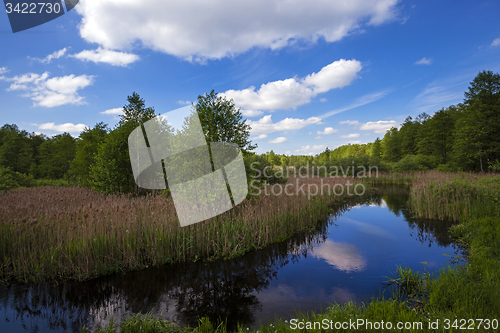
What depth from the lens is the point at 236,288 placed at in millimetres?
4988

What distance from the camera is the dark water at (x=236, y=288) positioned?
3.99 m

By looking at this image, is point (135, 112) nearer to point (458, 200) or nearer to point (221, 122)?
point (221, 122)

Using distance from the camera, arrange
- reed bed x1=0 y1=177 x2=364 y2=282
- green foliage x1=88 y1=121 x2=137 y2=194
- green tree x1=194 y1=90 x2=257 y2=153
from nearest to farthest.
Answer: reed bed x1=0 y1=177 x2=364 y2=282
green tree x1=194 y1=90 x2=257 y2=153
green foliage x1=88 y1=121 x2=137 y2=194

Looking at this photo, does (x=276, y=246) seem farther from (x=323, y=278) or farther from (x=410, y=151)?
(x=410, y=151)

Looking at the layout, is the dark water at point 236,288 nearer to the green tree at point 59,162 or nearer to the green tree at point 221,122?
the green tree at point 221,122

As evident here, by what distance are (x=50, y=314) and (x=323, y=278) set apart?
566 centimetres

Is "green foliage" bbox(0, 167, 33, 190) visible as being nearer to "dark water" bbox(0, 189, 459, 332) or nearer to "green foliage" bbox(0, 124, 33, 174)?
"green foliage" bbox(0, 124, 33, 174)

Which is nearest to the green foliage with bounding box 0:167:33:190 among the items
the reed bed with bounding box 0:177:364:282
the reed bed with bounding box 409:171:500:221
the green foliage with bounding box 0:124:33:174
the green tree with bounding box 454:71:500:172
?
the reed bed with bounding box 0:177:364:282

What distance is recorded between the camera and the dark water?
157 inches

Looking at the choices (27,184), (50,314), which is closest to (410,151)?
(50,314)

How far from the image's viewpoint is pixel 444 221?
34.2 feet

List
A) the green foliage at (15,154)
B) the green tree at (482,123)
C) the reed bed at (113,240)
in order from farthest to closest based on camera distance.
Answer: the green foliage at (15,154) < the green tree at (482,123) < the reed bed at (113,240)

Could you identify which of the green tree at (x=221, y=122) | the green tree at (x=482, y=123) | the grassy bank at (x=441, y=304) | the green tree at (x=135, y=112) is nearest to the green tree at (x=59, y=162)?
the green tree at (x=135, y=112)

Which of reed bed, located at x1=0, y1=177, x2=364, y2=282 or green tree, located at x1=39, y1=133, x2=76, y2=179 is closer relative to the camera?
reed bed, located at x1=0, y1=177, x2=364, y2=282
